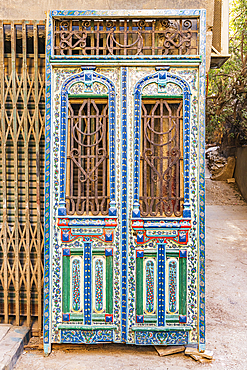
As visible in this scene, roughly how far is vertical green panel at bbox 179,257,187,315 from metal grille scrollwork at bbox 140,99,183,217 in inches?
20.0

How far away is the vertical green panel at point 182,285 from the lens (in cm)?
310

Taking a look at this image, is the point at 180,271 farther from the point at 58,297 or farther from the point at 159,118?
the point at 159,118

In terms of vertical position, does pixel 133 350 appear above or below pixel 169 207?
below

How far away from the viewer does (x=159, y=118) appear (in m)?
3.15

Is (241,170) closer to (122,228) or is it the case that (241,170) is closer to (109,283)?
(122,228)

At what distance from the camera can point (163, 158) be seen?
314 cm

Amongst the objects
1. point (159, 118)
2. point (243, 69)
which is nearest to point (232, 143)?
point (243, 69)

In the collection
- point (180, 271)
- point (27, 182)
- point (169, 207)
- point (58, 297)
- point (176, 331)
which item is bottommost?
point (176, 331)

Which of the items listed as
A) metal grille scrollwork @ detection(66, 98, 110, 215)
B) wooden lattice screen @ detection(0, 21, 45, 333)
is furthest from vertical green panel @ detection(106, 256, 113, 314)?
wooden lattice screen @ detection(0, 21, 45, 333)

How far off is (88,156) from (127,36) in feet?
4.45

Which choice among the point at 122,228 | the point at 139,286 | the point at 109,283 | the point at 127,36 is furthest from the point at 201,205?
the point at 127,36

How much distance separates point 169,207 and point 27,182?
63.2 inches

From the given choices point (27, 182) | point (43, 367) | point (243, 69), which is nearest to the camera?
point (43, 367)

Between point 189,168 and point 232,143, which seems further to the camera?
point 232,143
